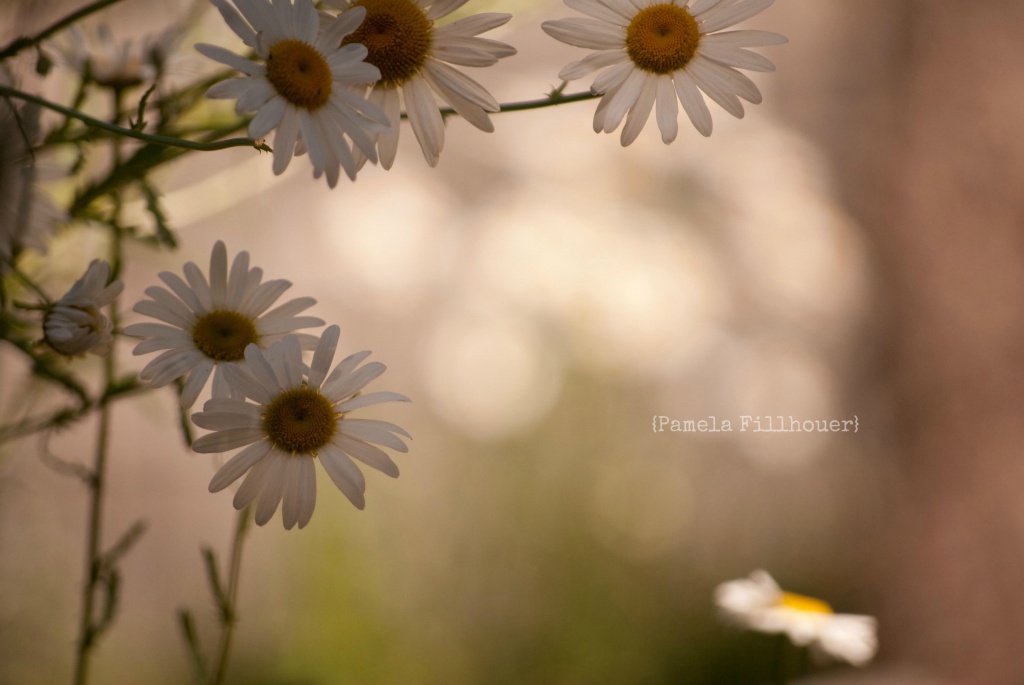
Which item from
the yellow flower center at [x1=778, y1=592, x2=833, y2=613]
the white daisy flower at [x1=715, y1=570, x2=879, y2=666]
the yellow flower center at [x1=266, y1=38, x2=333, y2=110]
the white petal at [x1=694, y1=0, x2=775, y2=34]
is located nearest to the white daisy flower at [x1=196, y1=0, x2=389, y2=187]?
the yellow flower center at [x1=266, y1=38, x2=333, y2=110]

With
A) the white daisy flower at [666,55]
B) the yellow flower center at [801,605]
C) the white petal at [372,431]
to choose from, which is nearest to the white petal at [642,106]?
the white daisy flower at [666,55]

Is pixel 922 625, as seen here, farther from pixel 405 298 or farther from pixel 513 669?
pixel 405 298

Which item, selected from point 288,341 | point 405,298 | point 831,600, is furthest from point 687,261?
point 288,341

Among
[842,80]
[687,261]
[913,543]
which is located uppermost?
[842,80]

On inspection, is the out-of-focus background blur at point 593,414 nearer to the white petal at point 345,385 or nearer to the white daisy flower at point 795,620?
the white daisy flower at point 795,620

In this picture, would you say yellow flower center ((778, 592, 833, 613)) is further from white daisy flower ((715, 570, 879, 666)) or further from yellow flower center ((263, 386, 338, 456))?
yellow flower center ((263, 386, 338, 456))

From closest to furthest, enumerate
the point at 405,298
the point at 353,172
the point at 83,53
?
the point at 353,172 → the point at 83,53 → the point at 405,298
